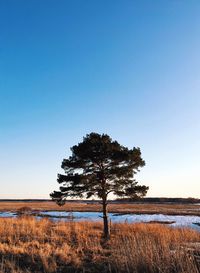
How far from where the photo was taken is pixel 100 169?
21.7 m

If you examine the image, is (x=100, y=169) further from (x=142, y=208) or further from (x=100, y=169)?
(x=142, y=208)

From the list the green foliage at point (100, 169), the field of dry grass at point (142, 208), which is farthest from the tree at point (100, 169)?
the field of dry grass at point (142, 208)

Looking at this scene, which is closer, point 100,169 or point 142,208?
point 100,169

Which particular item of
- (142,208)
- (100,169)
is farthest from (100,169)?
(142,208)

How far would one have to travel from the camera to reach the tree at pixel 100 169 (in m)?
21.2

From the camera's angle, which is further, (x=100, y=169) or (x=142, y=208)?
(x=142, y=208)

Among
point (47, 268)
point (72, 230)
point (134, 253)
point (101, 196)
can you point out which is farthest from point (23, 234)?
point (134, 253)

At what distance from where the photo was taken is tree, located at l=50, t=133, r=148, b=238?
69.5ft

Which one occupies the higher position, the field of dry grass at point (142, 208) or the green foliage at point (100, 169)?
the green foliage at point (100, 169)

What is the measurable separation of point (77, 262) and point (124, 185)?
11.6m

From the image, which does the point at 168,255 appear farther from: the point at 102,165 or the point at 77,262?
the point at 102,165

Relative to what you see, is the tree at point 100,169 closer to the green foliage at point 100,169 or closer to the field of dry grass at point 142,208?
the green foliage at point 100,169

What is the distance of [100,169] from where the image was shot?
21.7m

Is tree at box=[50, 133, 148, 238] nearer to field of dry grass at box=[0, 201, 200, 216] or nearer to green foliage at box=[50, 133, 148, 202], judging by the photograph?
green foliage at box=[50, 133, 148, 202]
